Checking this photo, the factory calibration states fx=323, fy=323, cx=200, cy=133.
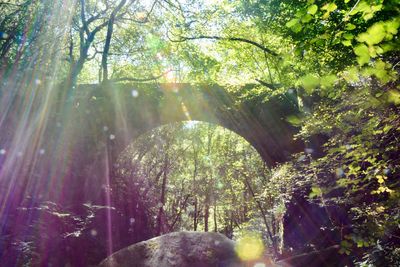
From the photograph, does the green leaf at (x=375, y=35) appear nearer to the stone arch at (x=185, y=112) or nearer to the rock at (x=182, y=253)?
the rock at (x=182, y=253)

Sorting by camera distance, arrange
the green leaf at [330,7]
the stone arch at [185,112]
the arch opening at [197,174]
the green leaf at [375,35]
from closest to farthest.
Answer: the green leaf at [375,35] → the green leaf at [330,7] → the stone arch at [185,112] → the arch opening at [197,174]

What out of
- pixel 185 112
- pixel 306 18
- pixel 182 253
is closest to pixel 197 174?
pixel 185 112

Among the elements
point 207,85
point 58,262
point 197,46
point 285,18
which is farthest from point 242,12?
point 58,262

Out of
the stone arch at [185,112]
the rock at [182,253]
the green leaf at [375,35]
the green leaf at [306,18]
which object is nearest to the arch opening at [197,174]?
the stone arch at [185,112]

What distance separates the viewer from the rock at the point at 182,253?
5.06 m

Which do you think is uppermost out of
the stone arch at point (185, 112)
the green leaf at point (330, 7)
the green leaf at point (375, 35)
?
the stone arch at point (185, 112)

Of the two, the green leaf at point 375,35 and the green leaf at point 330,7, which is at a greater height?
the green leaf at point 330,7

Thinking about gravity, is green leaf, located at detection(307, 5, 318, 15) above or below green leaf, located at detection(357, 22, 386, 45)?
above

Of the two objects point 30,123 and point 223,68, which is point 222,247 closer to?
point 223,68

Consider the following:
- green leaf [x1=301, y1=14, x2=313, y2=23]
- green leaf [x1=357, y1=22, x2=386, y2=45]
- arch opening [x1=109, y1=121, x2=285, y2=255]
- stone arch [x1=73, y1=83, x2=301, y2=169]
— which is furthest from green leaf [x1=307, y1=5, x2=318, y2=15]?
arch opening [x1=109, y1=121, x2=285, y2=255]

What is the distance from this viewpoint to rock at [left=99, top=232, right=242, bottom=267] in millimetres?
5062

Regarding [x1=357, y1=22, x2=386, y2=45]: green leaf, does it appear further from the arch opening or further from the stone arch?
the arch opening

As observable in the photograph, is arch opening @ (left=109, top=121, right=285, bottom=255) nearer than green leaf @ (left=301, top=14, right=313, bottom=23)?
No

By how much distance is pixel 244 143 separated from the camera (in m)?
19.5
